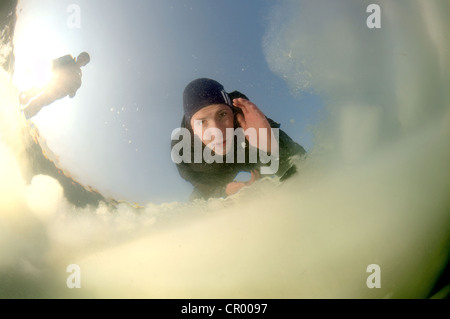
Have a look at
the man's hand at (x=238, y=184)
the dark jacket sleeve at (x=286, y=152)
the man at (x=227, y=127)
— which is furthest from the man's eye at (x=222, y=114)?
the man's hand at (x=238, y=184)

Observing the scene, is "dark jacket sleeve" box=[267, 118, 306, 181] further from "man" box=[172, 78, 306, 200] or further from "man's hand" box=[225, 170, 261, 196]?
"man's hand" box=[225, 170, 261, 196]

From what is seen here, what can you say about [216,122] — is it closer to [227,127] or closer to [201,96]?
[227,127]

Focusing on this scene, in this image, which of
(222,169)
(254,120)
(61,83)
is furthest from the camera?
(61,83)

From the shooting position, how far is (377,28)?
6.68 feet

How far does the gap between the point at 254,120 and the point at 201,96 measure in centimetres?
42

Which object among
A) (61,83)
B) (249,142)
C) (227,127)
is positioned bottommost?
(249,142)

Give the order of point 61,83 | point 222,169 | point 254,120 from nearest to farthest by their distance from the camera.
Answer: point 254,120 → point 222,169 → point 61,83

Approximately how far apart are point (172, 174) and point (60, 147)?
3.40 ft

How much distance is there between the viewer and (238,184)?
2.03m

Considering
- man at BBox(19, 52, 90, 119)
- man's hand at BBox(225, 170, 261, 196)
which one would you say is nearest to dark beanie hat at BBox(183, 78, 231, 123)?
man's hand at BBox(225, 170, 261, 196)

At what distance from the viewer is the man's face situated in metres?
1.88

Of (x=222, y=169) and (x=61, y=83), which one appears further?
(x=61, y=83)

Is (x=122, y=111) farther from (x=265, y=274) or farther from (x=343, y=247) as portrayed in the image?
(x=343, y=247)

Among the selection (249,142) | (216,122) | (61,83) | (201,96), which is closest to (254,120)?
(249,142)
